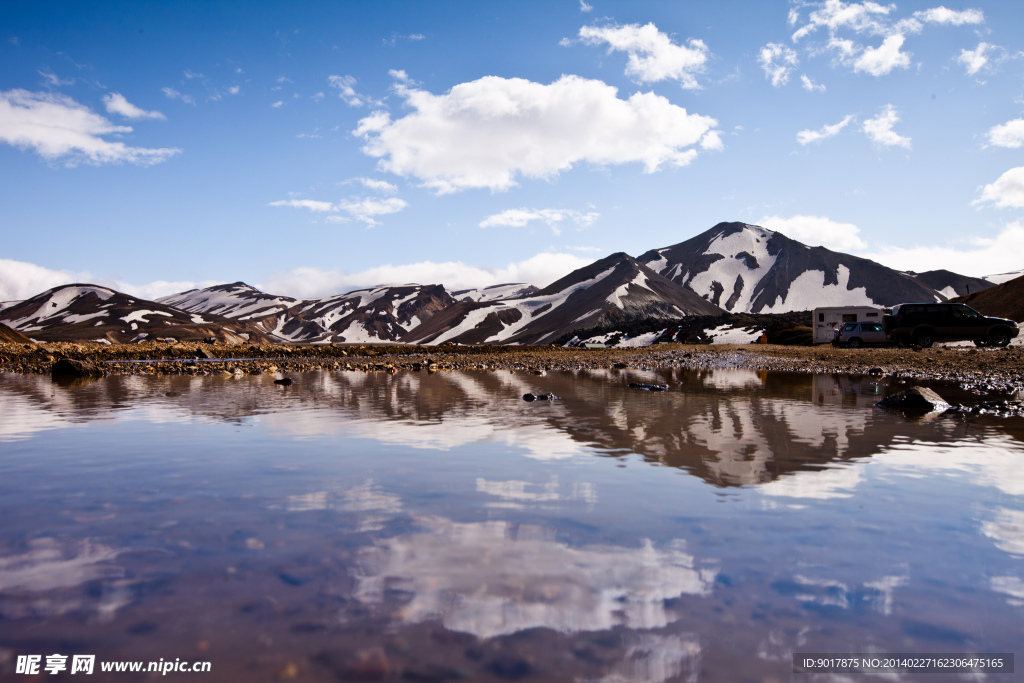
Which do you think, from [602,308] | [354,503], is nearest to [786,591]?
[354,503]

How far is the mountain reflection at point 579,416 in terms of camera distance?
1025 centimetres

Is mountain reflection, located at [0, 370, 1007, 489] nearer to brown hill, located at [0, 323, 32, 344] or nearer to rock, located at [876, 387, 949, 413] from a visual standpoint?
rock, located at [876, 387, 949, 413]

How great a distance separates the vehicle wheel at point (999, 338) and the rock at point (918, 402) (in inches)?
1000

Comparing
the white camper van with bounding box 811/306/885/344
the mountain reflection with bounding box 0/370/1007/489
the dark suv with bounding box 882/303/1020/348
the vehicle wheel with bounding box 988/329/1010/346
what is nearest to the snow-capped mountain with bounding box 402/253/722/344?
the white camper van with bounding box 811/306/885/344

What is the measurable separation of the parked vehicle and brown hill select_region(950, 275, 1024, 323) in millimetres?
24782

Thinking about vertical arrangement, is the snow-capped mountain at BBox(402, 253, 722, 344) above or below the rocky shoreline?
above

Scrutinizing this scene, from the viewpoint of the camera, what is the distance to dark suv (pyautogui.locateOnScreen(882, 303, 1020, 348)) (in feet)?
115

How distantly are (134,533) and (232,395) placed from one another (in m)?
17.1

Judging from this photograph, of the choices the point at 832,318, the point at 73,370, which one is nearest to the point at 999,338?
the point at 832,318

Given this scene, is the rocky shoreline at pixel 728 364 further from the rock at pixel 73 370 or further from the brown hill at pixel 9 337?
the brown hill at pixel 9 337

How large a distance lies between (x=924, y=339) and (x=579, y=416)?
106 feet

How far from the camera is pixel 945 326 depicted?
120 ft

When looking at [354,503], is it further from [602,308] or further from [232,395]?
[602,308]

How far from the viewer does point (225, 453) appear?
1066 cm
